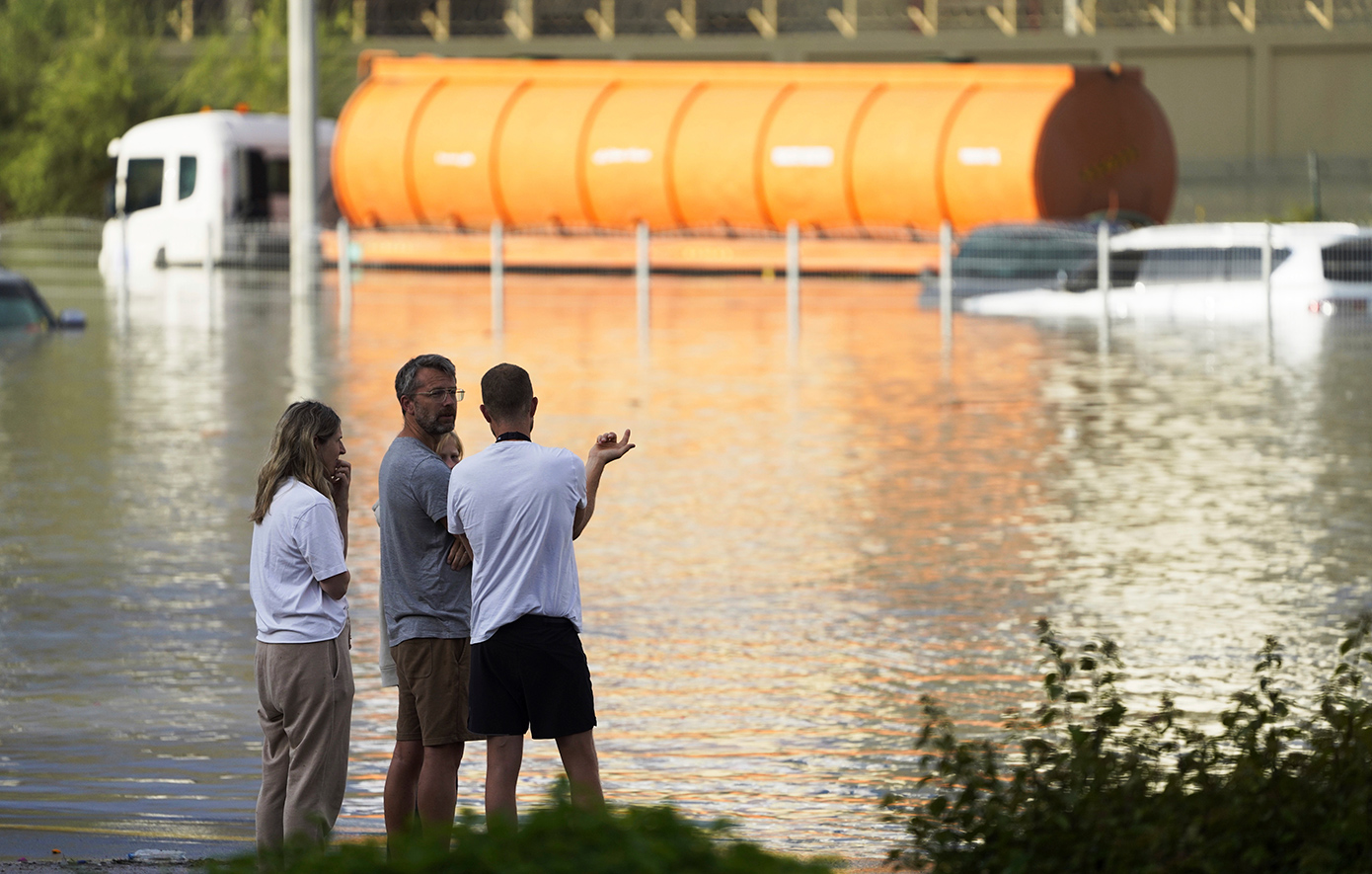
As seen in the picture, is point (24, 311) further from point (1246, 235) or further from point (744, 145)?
point (1246, 235)

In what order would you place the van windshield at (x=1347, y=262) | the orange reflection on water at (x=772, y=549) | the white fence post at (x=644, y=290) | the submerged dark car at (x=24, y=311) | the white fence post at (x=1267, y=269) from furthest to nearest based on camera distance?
the white fence post at (x=644, y=290)
the white fence post at (x=1267, y=269)
the van windshield at (x=1347, y=262)
the submerged dark car at (x=24, y=311)
the orange reflection on water at (x=772, y=549)

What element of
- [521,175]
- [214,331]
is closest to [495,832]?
[214,331]

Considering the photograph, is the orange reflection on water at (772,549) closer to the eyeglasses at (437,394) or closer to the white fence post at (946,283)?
the eyeglasses at (437,394)

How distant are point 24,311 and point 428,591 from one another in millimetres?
22505

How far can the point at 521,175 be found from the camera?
4031 centimetres

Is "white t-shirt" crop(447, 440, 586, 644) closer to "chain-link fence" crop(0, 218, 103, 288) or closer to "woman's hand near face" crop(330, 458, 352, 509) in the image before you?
"woman's hand near face" crop(330, 458, 352, 509)

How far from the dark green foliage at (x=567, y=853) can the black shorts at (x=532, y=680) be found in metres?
2.33

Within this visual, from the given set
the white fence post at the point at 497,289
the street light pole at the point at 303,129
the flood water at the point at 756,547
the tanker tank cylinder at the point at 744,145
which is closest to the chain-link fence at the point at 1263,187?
the tanker tank cylinder at the point at 744,145

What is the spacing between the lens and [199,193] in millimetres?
41688

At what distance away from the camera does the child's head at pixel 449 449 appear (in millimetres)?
6766

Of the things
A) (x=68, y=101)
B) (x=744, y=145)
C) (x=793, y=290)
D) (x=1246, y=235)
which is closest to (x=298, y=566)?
(x=1246, y=235)

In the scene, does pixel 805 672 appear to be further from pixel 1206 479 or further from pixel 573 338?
pixel 573 338

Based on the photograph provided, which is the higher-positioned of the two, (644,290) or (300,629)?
(644,290)

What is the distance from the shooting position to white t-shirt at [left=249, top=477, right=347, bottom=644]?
636cm
